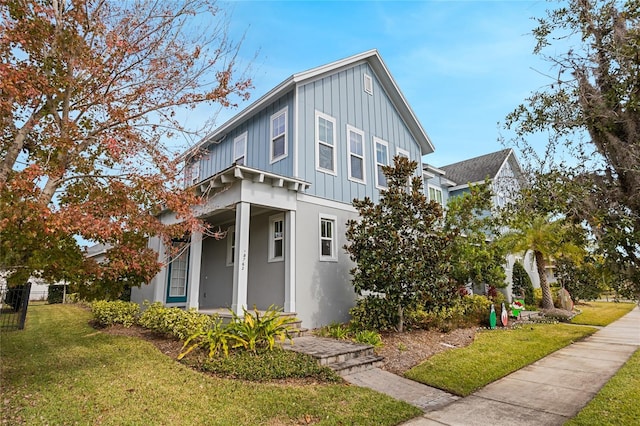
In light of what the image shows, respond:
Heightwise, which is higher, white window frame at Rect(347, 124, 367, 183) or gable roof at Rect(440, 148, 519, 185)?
gable roof at Rect(440, 148, 519, 185)

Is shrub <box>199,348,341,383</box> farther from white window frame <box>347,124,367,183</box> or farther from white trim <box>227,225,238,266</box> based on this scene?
white window frame <box>347,124,367,183</box>

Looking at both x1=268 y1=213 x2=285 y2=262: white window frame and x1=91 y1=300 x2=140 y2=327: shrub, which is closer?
x1=268 y1=213 x2=285 y2=262: white window frame

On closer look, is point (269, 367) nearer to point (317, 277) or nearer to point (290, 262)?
point (290, 262)

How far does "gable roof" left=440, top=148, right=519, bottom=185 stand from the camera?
2167 centimetres

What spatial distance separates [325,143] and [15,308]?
12.0 metres

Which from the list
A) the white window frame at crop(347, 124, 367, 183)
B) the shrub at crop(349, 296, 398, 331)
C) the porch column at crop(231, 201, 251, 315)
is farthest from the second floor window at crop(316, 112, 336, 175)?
the shrub at crop(349, 296, 398, 331)

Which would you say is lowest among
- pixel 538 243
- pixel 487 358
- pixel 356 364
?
pixel 487 358

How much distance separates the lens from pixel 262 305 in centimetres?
1064

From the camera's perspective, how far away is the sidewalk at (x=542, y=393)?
4715mm

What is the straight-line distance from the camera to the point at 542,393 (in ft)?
18.9

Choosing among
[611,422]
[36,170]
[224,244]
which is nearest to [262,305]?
[224,244]

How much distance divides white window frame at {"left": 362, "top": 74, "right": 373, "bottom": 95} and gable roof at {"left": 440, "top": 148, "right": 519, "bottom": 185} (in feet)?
34.6

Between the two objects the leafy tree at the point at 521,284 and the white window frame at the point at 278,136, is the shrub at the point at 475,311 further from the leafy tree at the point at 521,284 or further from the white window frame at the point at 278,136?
the leafy tree at the point at 521,284

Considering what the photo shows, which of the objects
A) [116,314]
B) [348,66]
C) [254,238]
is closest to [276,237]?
[254,238]
